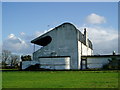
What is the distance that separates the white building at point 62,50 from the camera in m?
59.9

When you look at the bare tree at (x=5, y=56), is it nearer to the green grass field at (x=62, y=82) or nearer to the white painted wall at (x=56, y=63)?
the white painted wall at (x=56, y=63)

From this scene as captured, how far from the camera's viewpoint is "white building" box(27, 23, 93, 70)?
5991 centimetres

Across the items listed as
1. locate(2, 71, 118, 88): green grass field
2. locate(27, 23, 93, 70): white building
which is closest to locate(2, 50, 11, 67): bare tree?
locate(27, 23, 93, 70): white building

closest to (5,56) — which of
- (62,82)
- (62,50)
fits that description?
(62,50)

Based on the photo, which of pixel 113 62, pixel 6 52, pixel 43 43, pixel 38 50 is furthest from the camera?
pixel 6 52

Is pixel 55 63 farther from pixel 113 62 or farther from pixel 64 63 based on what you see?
pixel 113 62

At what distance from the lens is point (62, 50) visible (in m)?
61.4

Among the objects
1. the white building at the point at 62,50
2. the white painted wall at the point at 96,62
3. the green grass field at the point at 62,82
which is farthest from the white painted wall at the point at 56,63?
the green grass field at the point at 62,82

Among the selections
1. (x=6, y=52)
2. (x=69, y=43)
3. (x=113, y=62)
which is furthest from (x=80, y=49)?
(x=6, y=52)

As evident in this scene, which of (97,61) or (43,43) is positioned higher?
(43,43)

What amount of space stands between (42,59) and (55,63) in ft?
10.2

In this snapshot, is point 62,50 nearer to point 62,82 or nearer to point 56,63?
point 56,63

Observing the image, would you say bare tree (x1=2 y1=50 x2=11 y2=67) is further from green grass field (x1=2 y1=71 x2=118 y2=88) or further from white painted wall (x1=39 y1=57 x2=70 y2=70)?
green grass field (x1=2 y1=71 x2=118 y2=88)

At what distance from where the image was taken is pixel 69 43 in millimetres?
60969
